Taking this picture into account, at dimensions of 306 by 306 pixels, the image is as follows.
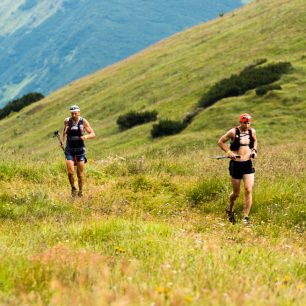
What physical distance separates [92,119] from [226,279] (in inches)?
1685

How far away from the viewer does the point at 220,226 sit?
948 cm

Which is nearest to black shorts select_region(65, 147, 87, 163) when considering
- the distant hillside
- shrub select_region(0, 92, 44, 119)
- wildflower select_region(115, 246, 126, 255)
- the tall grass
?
the tall grass

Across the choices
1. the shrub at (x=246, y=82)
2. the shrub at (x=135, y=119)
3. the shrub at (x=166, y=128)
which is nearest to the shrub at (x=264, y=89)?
the shrub at (x=246, y=82)

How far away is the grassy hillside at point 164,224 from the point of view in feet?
14.3

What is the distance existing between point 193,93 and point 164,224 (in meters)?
34.4

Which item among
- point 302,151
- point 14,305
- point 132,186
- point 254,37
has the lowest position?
point 302,151

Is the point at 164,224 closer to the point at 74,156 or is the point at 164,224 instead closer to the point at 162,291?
the point at 162,291

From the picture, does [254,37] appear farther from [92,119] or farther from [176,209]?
[176,209]

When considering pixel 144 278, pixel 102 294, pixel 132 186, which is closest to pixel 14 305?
pixel 102 294

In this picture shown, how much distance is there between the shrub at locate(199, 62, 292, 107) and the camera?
36531 mm

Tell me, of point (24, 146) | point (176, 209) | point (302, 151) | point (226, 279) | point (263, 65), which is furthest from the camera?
point (24, 146)

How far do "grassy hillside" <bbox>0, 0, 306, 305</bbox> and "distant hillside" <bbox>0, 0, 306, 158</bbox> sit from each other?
208 millimetres

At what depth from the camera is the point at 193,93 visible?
4175 cm

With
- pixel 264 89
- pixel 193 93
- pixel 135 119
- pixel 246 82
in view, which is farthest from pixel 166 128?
pixel 193 93
